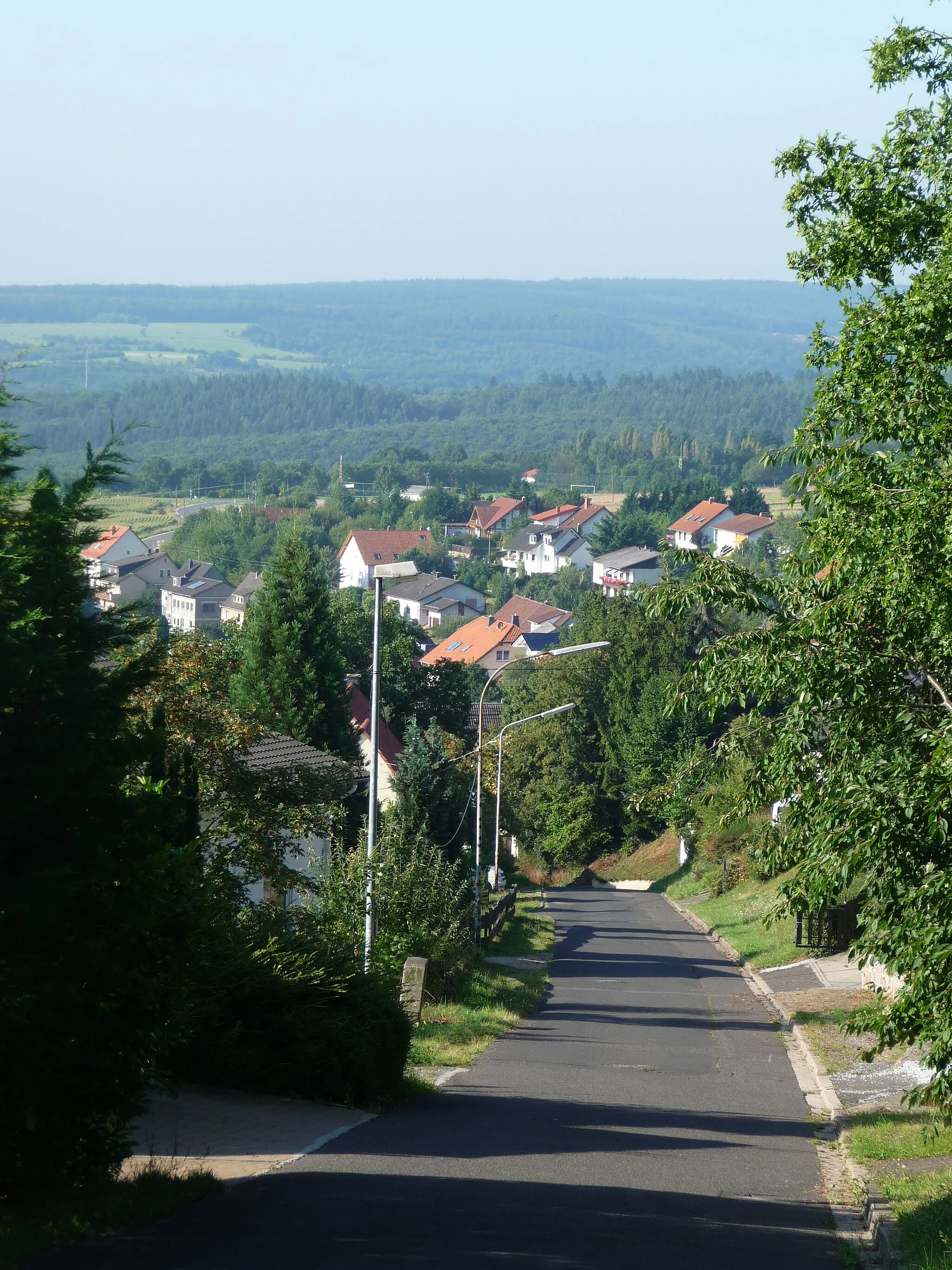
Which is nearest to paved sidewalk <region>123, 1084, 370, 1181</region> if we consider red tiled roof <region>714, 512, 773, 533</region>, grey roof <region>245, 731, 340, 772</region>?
grey roof <region>245, 731, 340, 772</region>

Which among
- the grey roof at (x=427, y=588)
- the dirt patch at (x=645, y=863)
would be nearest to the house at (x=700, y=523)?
the grey roof at (x=427, y=588)

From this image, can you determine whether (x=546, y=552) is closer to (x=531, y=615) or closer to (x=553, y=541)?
(x=553, y=541)

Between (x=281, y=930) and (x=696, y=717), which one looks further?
(x=696, y=717)

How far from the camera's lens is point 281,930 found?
14266 mm

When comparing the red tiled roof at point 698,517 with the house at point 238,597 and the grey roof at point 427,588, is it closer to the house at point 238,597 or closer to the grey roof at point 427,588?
the grey roof at point 427,588

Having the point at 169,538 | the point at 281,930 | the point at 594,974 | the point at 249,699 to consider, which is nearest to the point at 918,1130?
the point at 281,930

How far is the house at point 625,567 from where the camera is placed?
161 m

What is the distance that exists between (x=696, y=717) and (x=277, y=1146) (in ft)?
183

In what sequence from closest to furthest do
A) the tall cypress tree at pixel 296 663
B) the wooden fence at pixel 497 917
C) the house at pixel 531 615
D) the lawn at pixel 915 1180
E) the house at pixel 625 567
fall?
the lawn at pixel 915 1180 < the wooden fence at pixel 497 917 < the tall cypress tree at pixel 296 663 < the house at pixel 531 615 < the house at pixel 625 567

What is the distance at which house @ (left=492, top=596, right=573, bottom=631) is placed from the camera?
449 feet

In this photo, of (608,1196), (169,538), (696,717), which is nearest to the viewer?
(608,1196)

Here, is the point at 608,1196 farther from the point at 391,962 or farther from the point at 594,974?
the point at 594,974

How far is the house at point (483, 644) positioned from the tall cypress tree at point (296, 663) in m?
81.3

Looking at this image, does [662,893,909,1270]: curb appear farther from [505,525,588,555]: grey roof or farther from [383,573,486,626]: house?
[505,525,588,555]: grey roof
